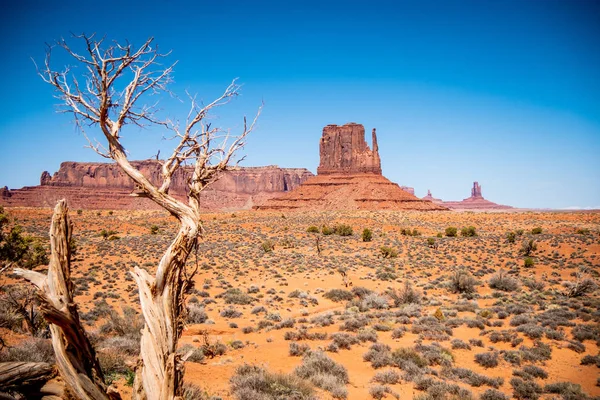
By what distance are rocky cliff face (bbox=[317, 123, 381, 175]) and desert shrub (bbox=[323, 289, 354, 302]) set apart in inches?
3939

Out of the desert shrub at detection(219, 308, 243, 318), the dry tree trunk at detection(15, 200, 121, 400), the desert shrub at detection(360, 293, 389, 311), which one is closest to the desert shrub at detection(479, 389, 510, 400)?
the dry tree trunk at detection(15, 200, 121, 400)

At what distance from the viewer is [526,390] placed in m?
6.98

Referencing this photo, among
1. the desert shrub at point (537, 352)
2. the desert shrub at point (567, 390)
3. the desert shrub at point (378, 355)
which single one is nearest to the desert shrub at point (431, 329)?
the desert shrub at point (378, 355)

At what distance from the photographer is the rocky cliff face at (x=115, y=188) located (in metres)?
134

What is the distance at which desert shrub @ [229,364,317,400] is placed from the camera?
622cm

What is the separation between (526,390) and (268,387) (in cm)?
518

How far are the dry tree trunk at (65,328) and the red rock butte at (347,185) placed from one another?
81775 mm

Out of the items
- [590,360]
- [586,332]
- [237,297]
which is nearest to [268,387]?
[590,360]

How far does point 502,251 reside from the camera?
29.8 metres

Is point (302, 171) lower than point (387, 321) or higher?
higher

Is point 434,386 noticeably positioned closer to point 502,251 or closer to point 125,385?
point 125,385

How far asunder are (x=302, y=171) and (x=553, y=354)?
18846cm

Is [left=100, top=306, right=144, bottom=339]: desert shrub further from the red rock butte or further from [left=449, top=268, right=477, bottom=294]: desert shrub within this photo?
the red rock butte

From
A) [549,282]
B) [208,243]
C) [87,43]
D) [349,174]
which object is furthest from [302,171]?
[87,43]
